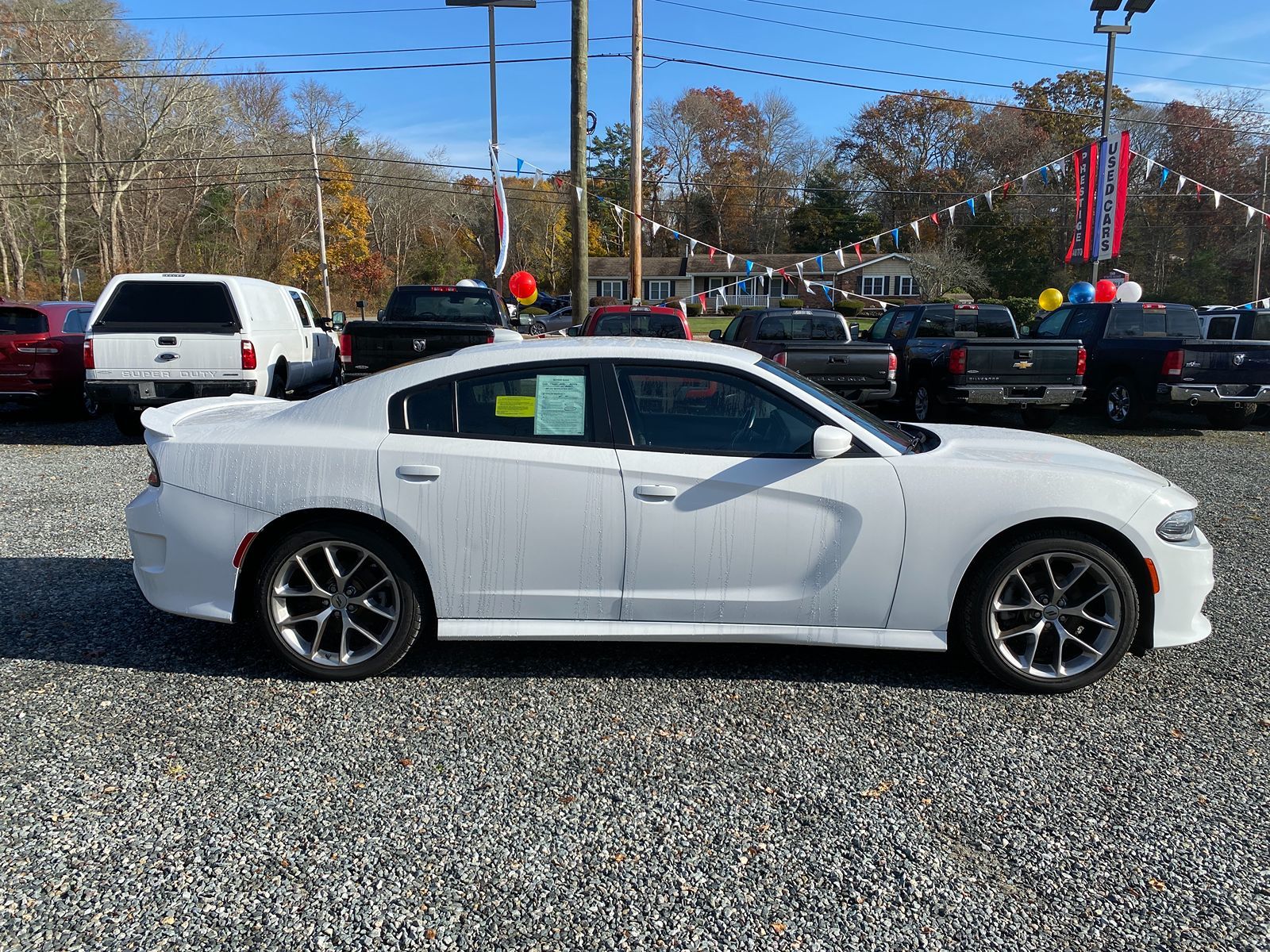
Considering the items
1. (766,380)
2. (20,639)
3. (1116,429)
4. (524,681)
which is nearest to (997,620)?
(766,380)

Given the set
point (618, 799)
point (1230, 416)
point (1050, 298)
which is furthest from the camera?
point (1050, 298)

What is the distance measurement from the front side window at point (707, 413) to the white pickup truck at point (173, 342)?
27.5ft

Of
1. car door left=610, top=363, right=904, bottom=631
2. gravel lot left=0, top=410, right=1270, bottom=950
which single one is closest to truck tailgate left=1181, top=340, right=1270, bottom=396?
gravel lot left=0, top=410, right=1270, bottom=950

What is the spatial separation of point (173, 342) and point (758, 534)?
9.25 meters

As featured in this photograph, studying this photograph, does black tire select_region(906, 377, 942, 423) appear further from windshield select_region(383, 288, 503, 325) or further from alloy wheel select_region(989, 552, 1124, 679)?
alloy wheel select_region(989, 552, 1124, 679)

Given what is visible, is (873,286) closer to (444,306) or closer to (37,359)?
(444,306)

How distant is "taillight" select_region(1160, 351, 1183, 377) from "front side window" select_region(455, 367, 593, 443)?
10821 millimetres

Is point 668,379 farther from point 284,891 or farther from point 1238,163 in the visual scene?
point 1238,163

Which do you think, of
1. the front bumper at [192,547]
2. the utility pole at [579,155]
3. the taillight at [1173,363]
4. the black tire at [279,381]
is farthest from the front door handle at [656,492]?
the utility pole at [579,155]

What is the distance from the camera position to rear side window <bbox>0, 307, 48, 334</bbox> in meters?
12.5

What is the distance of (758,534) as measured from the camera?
157 inches

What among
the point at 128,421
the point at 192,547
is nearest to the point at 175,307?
the point at 128,421

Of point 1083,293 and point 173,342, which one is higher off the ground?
point 1083,293

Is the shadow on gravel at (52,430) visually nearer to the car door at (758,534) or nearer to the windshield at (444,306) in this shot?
the windshield at (444,306)
